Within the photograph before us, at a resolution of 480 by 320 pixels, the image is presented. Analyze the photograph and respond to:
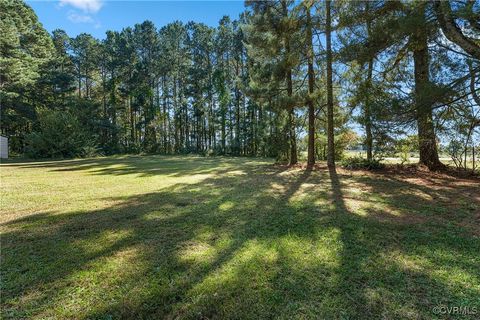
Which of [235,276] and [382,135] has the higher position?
[382,135]

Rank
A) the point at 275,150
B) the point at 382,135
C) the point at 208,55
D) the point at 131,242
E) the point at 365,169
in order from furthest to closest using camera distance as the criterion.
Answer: the point at 208,55 < the point at 275,150 < the point at 365,169 < the point at 382,135 < the point at 131,242

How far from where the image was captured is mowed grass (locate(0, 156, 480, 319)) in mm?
→ 1876

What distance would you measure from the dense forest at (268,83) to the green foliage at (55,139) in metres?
0.08

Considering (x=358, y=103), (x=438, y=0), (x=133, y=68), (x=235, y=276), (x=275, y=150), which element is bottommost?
(x=235, y=276)

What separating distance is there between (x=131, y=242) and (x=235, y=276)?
1464 mm

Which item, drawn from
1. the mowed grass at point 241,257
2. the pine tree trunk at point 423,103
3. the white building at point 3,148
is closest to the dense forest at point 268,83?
the pine tree trunk at point 423,103

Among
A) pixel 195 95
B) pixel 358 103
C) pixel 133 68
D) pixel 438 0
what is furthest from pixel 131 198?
pixel 133 68

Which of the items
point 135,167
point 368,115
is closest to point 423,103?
point 368,115

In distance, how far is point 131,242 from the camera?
3.02m

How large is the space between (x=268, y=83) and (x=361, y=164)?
514 centimetres

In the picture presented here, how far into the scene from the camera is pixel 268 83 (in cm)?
1119

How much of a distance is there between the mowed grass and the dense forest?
9.67ft

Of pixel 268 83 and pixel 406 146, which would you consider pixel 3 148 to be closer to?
pixel 268 83

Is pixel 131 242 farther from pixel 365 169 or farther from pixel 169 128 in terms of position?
pixel 169 128
